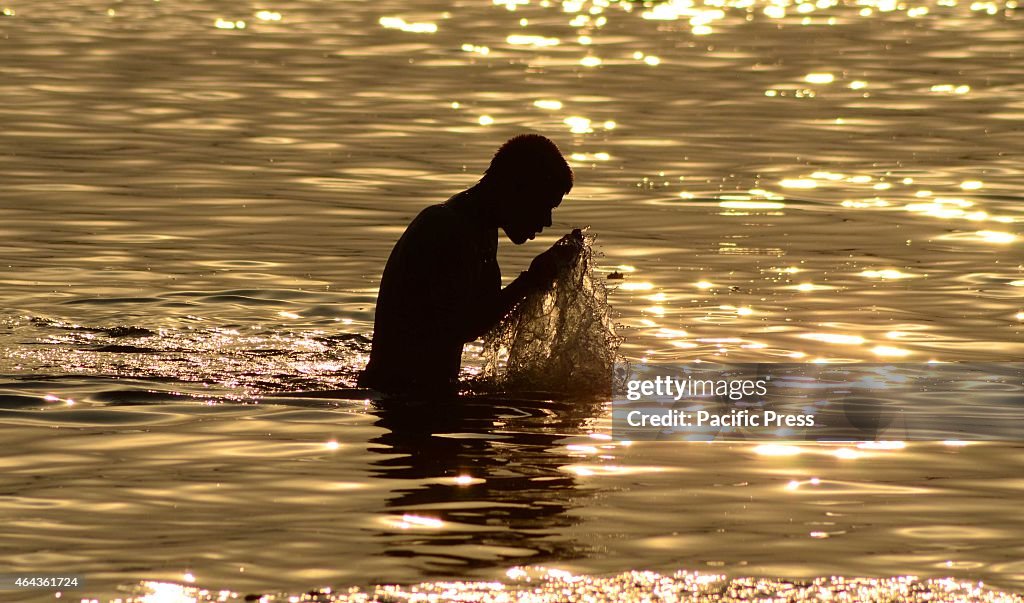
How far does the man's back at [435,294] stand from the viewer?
11.1 metres

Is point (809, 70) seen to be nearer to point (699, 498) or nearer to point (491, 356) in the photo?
point (491, 356)

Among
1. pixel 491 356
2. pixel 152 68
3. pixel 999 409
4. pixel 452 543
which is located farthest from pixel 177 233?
pixel 152 68

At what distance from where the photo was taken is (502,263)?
16.2 meters

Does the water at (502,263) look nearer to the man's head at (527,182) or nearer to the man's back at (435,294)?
the man's back at (435,294)

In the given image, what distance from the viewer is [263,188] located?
19359 mm

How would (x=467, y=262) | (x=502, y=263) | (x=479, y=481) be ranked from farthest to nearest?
(x=502, y=263), (x=467, y=262), (x=479, y=481)

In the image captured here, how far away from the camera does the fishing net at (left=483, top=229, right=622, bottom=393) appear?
38.7ft

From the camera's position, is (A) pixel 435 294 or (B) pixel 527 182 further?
(A) pixel 435 294

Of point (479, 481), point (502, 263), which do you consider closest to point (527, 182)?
point (479, 481)

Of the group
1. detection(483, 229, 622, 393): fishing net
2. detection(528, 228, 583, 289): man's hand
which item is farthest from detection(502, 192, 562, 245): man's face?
detection(483, 229, 622, 393): fishing net

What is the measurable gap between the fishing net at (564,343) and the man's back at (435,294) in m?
0.41

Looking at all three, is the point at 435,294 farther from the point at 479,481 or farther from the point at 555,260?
the point at 479,481

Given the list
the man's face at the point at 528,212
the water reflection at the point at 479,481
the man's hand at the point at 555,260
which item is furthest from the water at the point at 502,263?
the man's face at the point at 528,212

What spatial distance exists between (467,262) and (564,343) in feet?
3.65
